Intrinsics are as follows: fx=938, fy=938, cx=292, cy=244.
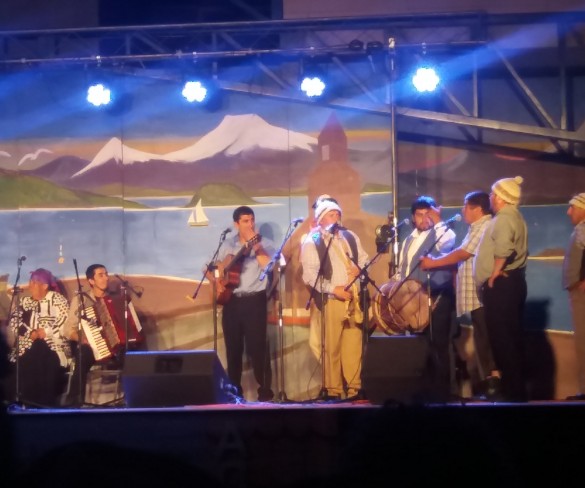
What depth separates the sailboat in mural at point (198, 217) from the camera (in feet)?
32.9

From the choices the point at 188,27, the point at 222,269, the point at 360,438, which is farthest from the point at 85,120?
the point at 360,438

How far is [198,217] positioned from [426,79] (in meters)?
2.81

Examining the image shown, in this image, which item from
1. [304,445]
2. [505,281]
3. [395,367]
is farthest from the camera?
[505,281]

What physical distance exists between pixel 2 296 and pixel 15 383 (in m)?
1.35

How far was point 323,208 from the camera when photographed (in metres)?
8.85

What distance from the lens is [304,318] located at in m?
9.79

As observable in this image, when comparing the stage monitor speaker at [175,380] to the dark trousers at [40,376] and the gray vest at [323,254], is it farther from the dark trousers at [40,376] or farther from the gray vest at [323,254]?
the dark trousers at [40,376]

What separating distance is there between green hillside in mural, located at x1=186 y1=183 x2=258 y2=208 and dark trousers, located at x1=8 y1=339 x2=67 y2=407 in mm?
2177

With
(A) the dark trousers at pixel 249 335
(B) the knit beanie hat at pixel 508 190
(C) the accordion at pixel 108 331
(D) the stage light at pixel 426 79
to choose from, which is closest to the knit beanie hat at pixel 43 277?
(C) the accordion at pixel 108 331

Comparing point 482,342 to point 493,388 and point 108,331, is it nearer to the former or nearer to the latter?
point 493,388

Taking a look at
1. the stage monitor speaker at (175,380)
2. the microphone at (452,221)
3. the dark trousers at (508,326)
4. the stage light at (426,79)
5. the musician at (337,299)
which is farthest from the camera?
the stage light at (426,79)

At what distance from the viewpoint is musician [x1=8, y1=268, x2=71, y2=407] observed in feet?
29.5

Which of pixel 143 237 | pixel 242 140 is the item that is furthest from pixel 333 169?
pixel 143 237

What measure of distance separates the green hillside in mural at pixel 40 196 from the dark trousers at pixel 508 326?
4263 mm
